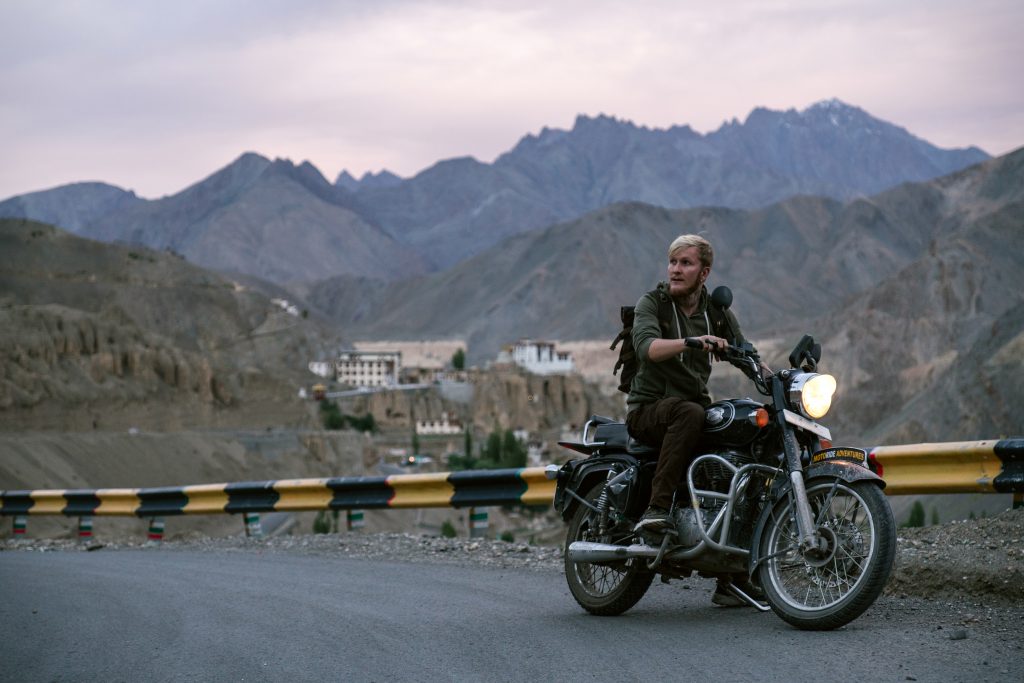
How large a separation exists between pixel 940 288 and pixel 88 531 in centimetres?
9597

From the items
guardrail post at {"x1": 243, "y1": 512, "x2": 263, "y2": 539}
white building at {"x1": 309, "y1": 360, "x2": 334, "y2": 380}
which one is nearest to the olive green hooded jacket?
guardrail post at {"x1": 243, "y1": 512, "x2": 263, "y2": 539}

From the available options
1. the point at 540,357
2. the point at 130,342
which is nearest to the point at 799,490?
the point at 130,342

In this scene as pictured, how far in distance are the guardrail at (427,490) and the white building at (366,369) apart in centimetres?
12006

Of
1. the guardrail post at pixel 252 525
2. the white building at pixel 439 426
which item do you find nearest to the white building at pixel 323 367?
the white building at pixel 439 426

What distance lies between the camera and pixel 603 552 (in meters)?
7.71

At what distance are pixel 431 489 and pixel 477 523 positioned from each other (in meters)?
0.66

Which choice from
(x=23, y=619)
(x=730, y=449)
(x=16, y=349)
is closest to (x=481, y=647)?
(x=730, y=449)

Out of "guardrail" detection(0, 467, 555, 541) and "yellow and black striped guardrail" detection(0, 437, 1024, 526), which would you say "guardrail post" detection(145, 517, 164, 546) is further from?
"yellow and black striped guardrail" detection(0, 437, 1024, 526)

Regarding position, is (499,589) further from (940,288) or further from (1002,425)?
(940,288)

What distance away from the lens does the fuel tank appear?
7023 mm

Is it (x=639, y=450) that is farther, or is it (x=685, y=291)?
Result: (x=639, y=450)

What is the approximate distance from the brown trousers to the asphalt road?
0.77 m

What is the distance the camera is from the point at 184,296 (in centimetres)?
12950

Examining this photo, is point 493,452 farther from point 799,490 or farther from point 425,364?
point 425,364
